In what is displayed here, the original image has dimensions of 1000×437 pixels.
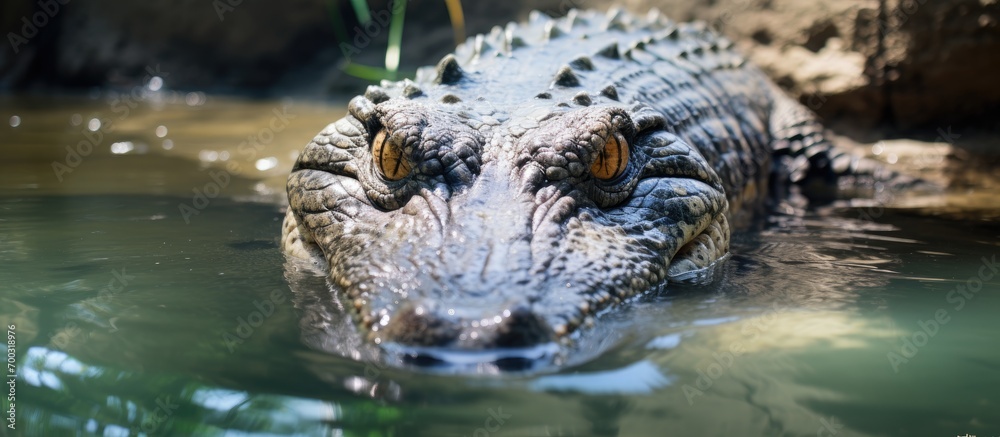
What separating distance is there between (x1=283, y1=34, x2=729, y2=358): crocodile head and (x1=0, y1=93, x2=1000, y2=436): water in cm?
13

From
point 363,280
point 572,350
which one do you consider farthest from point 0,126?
point 572,350

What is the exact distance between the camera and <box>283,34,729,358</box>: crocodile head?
2461 millimetres

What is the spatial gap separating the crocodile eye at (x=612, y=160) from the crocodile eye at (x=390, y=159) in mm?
688

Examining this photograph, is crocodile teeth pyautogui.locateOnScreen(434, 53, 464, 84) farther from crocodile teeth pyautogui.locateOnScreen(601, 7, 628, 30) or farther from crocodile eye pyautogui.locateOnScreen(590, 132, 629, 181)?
crocodile teeth pyautogui.locateOnScreen(601, 7, 628, 30)

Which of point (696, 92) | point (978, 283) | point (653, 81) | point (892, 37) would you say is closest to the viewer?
point (978, 283)

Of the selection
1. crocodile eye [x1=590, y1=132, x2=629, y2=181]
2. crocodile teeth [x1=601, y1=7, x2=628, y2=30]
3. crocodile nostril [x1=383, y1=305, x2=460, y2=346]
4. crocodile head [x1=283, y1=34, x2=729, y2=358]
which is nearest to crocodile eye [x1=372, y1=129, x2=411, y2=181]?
crocodile head [x1=283, y1=34, x2=729, y2=358]

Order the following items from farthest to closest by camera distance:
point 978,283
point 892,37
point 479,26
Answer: point 479,26 → point 892,37 → point 978,283

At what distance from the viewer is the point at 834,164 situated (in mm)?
6008

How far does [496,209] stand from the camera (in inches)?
115

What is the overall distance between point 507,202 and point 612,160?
56 centimetres

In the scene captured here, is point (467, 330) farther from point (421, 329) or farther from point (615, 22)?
point (615, 22)

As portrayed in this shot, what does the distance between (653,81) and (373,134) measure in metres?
1.85

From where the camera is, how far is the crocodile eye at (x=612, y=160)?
329cm

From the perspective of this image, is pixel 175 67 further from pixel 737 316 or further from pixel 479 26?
pixel 737 316
